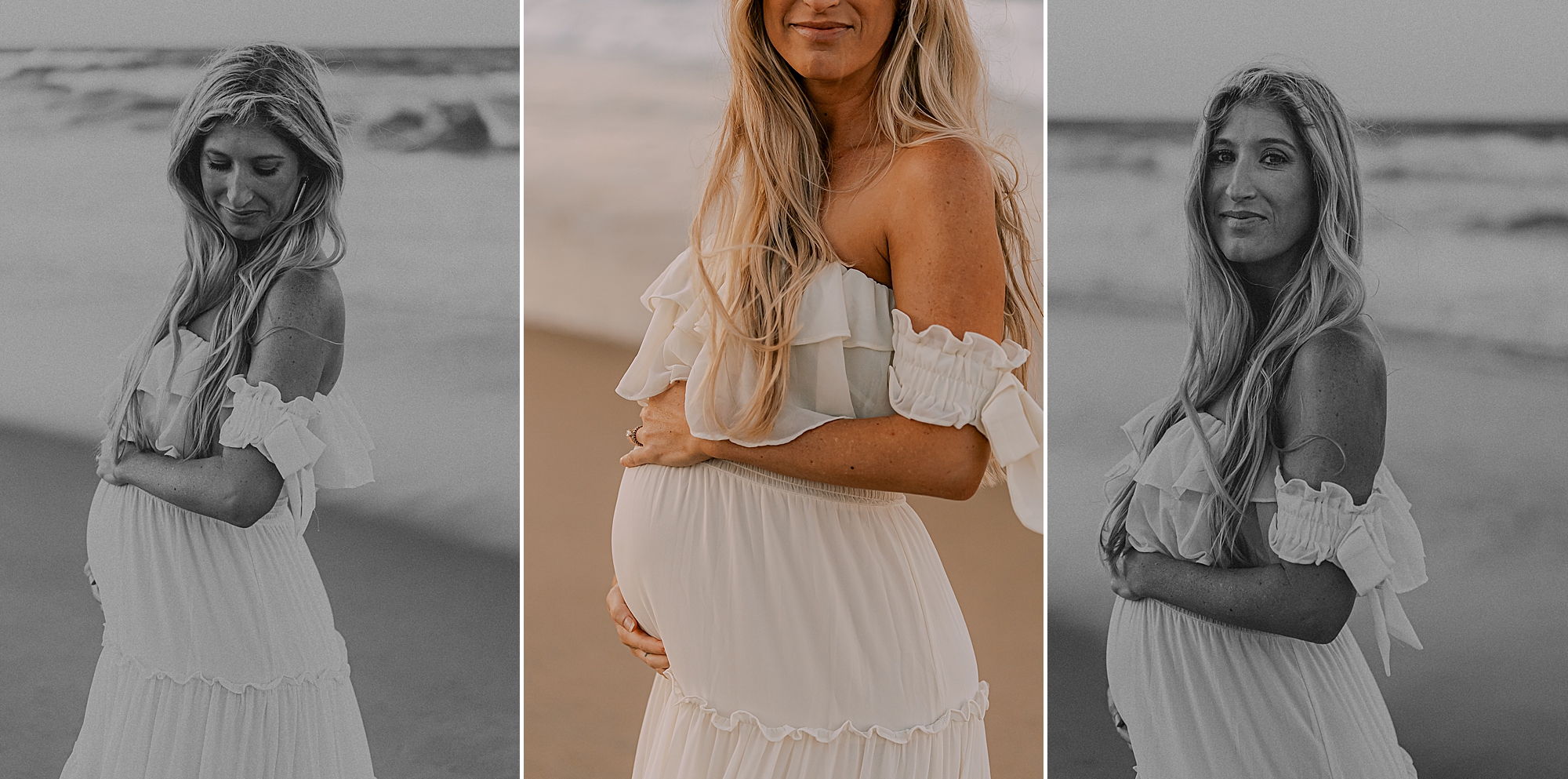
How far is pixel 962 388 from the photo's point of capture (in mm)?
1724

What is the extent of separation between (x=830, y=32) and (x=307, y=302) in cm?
163

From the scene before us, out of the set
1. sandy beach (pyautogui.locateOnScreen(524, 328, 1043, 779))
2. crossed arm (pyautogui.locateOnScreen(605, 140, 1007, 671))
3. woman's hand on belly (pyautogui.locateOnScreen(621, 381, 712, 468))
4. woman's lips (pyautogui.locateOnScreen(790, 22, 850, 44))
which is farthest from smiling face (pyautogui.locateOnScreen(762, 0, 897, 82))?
sandy beach (pyautogui.locateOnScreen(524, 328, 1043, 779))

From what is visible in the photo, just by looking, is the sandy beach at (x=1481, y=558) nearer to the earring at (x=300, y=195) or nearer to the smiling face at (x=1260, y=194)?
the smiling face at (x=1260, y=194)

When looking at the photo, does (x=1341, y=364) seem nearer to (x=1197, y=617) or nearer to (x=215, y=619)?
(x=1197, y=617)

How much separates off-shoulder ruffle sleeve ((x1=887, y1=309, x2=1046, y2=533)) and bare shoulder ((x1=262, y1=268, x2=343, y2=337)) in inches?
67.0

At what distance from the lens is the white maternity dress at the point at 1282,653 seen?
268 cm

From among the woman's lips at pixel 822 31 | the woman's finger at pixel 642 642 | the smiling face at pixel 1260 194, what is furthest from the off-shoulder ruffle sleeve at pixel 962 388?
the smiling face at pixel 1260 194

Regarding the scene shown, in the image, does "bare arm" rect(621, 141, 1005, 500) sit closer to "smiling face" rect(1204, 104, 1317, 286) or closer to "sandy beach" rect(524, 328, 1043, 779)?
"smiling face" rect(1204, 104, 1317, 286)

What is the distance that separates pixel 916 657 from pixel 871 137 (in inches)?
31.2

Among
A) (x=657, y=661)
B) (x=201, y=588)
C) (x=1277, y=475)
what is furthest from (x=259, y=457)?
(x=1277, y=475)

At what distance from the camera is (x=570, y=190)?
11.8 feet

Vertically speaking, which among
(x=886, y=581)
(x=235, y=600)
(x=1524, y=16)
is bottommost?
(x=235, y=600)

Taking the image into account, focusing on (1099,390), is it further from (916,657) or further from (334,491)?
(334,491)

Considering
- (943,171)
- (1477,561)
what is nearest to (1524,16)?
(1477,561)
